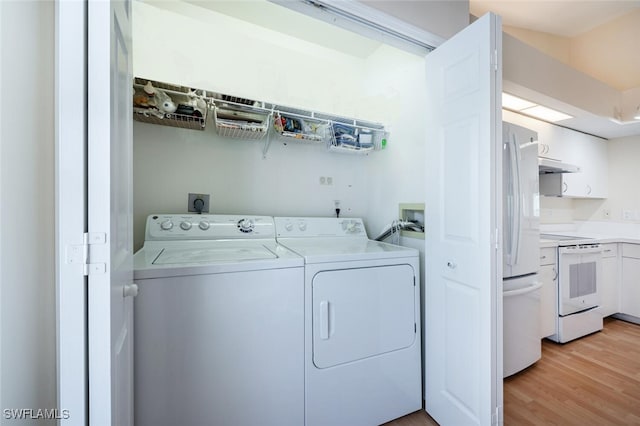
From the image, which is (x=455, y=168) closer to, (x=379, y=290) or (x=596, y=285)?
(x=379, y=290)

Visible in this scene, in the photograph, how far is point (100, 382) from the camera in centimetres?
55

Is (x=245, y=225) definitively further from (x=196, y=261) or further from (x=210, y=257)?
(x=196, y=261)

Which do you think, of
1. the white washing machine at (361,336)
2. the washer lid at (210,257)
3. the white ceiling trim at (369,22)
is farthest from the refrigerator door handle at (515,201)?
the washer lid at (210,257)

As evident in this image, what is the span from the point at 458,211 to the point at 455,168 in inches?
8.9

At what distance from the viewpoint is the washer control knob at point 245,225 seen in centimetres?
179

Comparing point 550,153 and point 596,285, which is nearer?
point 596,285

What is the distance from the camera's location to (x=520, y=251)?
6.17 ft

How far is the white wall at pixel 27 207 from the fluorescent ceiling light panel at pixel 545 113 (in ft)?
10.8

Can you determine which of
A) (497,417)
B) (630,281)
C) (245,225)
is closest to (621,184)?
(630,281)

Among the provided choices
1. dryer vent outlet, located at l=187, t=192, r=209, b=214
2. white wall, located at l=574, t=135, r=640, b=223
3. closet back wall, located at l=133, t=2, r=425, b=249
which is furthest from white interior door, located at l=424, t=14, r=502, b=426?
white wall, located at l=574, t=135, r=640, b=223

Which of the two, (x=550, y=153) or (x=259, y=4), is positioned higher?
(x=259, y=4)

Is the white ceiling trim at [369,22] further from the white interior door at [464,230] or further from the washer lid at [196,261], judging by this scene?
the washer lid at [196,261]

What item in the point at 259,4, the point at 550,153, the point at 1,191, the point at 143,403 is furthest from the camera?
the point at 550,153

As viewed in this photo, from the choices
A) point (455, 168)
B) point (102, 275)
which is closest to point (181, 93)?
point (102, 275)
